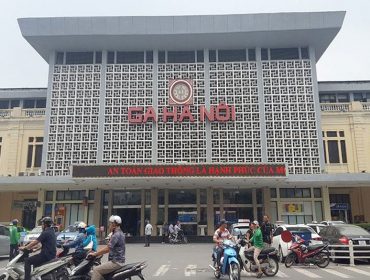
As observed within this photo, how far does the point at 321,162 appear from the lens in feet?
97.4

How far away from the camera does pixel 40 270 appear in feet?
26.5

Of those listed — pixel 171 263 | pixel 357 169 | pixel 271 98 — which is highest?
pixel 271 98

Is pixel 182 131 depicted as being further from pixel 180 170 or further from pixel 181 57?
pixel 181 57

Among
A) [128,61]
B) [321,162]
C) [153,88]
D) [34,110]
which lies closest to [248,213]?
[321,162]

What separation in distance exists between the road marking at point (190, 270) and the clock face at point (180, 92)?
1915cm

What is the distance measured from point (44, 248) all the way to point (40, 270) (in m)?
0.46

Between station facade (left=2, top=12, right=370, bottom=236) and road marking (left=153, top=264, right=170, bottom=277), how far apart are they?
15258mm

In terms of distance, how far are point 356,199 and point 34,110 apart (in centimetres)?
2880

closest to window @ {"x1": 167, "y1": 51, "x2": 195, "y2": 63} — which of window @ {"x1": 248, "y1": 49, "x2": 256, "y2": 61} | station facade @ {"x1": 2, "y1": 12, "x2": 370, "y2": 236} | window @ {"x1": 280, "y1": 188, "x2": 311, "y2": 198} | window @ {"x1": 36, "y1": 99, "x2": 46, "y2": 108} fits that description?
station facade @ {"x1": 2, "y1": 12, "x2": 370, "y2": 236}

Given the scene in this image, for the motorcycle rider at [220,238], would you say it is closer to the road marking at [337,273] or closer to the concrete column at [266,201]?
the road marking at [337,273]

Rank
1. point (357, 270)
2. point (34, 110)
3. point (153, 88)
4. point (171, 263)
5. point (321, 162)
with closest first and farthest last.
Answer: point (357, 270)
point (171, 263)
point (321, 162)
point (153, 88)
point (34, 110)

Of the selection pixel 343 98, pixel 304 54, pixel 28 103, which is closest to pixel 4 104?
pixel 28 103

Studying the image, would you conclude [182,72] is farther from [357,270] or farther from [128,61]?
[357,270]

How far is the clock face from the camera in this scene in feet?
103
